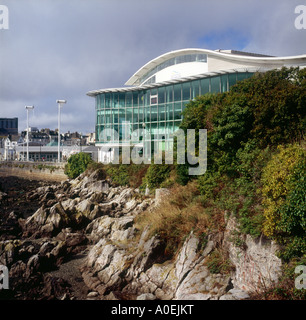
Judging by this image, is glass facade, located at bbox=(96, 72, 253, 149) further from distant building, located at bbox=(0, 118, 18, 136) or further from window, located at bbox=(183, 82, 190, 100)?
distant building, located at bbox=(0, 118, 18, 136)

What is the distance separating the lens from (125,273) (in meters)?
16.1

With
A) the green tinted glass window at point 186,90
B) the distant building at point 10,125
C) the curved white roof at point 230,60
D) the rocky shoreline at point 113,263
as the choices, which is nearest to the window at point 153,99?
the green tinted glass window at point 186,90

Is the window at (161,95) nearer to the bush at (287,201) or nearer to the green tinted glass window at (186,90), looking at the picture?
the green tinted glass window at (186,90)

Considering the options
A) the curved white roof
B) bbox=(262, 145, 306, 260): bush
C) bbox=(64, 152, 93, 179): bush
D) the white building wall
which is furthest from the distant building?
bbox=(262, 145, 306, 260): bush

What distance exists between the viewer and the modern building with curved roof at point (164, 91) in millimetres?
35438

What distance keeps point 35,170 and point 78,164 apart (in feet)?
74.7

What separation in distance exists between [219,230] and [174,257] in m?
2.76

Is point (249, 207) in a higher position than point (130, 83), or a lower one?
lower

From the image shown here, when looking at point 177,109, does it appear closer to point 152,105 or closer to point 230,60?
point 152,105

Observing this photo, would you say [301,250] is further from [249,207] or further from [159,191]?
[159,191]

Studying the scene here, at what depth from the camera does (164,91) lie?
135 feet
